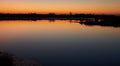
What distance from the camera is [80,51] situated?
802 inches

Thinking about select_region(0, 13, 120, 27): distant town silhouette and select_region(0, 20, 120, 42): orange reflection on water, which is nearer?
select_region(0, 20, 120, 42): orange reflection on water

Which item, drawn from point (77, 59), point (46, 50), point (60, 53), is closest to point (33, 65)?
point (77, 59)

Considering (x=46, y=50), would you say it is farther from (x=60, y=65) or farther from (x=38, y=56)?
(x=60, y=65)

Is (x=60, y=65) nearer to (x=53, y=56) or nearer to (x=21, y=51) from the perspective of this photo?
(x=53, y=56)

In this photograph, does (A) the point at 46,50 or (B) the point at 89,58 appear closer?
(B) the point at 89,58

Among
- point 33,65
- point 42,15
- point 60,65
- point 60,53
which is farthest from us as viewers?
point 42,15

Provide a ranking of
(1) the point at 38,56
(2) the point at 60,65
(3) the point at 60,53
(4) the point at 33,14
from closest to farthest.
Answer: (2) the point at 60,65 < (1) the point at 38,56 < (3) the point at 60,53 < (4) the point at 33,14

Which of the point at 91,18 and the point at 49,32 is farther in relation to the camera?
the point at 91,18

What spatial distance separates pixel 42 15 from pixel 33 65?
12641 centimetres

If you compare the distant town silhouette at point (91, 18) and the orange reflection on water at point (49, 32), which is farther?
the distant town silhouette at point (91, 18)

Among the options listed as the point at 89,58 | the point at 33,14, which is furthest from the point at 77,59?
the point at 33,14

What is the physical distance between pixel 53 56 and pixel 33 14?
11182cm

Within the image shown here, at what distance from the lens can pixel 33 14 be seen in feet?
422

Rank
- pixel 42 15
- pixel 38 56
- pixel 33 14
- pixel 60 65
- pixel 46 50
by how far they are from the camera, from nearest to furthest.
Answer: pixel 60 65
pixel 38 56
pixel 46 50
pixel 33 14
pixel 42 15
